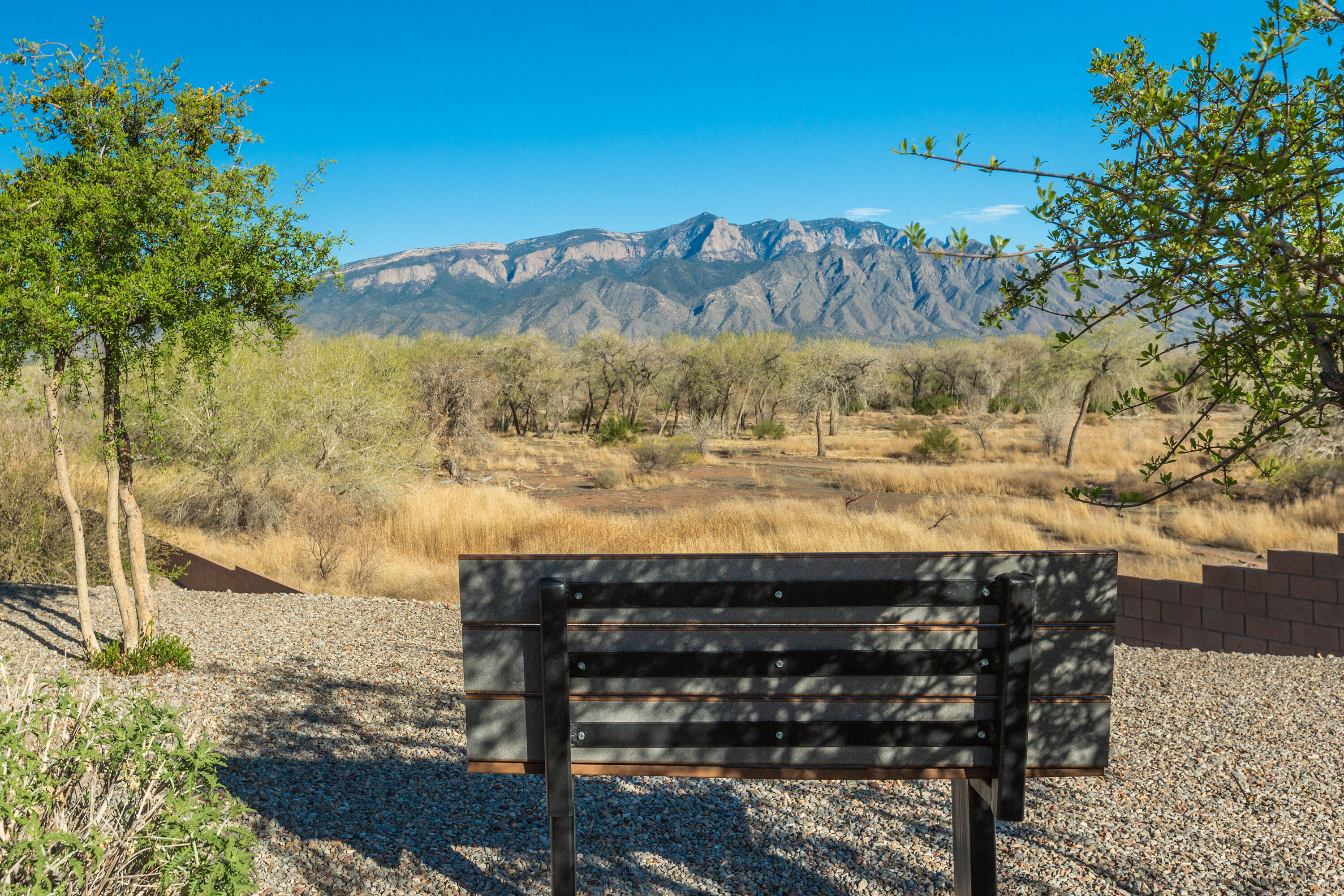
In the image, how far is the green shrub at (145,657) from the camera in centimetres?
514

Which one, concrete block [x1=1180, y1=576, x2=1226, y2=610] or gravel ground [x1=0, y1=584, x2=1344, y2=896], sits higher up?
gravel ground [x1=0, y1=584, x2=1344, y2=896]

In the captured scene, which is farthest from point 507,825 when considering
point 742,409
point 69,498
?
point 742,409

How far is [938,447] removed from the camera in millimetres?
28922

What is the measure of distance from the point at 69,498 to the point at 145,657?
3.71ft

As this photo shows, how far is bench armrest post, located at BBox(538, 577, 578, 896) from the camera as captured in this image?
2148 millimetres

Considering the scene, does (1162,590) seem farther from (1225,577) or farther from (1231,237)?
(1231,237)

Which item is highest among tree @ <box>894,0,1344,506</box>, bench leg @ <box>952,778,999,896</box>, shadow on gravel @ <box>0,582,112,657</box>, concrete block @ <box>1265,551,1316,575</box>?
tree @ <box>894,0,1344,506</box>

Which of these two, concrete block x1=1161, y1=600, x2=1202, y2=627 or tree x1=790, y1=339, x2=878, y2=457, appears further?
tree x1=790, y1=339, x2=878, y2=457

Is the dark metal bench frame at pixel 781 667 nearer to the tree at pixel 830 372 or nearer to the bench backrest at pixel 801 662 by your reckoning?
the bench backrest at pixel 801 662

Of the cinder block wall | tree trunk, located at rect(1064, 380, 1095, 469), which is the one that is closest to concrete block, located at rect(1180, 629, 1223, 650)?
the cinder block wall

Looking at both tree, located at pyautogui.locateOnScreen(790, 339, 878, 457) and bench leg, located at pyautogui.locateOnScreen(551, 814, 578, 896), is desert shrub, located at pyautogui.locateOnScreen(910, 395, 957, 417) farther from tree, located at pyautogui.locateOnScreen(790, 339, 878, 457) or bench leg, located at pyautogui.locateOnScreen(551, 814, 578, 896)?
bench leg, located at pyautogui.locateOnScreen(551, 814, 578, 896)

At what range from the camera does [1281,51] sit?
7.38 feet

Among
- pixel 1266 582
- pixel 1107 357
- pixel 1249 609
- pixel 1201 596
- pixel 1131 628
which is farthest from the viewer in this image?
pixel 1107 357

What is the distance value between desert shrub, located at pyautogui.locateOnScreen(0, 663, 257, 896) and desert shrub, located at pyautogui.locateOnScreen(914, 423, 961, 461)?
28490mm
